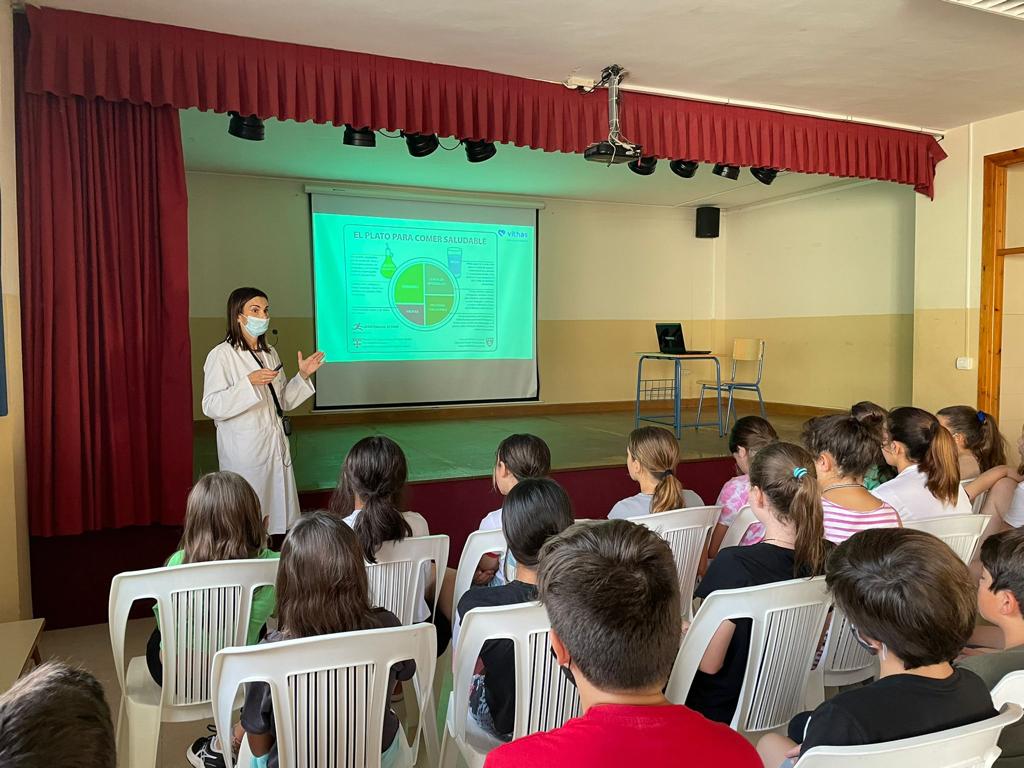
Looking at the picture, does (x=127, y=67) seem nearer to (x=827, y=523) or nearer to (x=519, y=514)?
(x=519, y=514)

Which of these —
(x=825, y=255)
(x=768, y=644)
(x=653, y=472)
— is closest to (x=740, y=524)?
(x=653, y=472)

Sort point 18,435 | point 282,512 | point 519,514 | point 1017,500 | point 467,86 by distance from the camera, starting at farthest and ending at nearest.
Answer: point 467,86
point 282,512
point 18,435
point 1017,500
point 519,514

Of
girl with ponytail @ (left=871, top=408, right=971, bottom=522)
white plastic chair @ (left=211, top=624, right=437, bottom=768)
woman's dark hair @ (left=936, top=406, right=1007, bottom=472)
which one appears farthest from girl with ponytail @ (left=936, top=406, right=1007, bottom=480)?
white plastic chair @ (left=211, top=624, right=437, bottom=768)

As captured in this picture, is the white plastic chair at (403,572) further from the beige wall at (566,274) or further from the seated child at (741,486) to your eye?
the beige wall at (566,274)

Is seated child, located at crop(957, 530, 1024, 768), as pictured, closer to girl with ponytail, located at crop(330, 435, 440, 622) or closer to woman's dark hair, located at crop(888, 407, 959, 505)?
woman's dark hair, located at crop(888, 407, 959, 505)

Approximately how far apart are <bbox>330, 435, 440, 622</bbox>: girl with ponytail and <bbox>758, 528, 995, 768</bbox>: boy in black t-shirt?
1185 millimetres

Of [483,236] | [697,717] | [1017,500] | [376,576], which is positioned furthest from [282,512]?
[483,236]

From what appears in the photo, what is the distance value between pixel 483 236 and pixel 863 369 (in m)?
4.14

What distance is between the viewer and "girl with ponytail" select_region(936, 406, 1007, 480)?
10.1 feet

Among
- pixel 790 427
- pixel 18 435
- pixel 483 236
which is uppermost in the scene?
pixel 483 236

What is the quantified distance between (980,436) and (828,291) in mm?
4912

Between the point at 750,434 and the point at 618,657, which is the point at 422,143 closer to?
the point at 750,434

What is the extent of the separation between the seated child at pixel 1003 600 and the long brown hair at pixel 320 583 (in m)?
1.17

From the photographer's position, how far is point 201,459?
5.09 m
